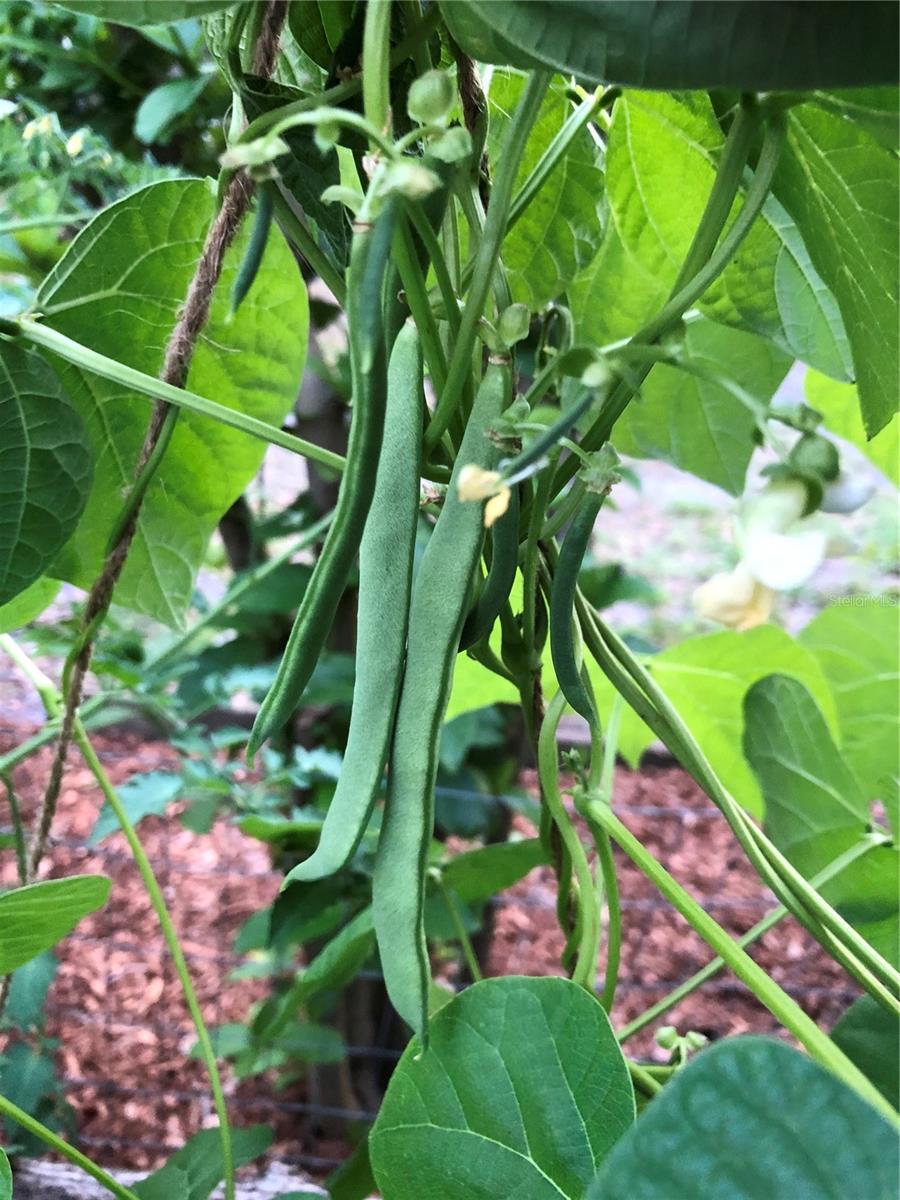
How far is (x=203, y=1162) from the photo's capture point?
1.84ft

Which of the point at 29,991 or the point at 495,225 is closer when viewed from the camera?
the point at 495,225

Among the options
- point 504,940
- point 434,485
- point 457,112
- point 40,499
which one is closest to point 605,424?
point 434,485

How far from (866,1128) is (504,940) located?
152cm

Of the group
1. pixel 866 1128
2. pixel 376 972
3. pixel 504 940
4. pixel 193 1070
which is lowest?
pixel 193 1070

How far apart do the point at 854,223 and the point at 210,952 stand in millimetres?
1558

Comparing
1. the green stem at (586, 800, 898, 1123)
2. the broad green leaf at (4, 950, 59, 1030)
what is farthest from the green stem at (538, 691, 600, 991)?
the broad green leaf at (4, 950, 59, 1030)

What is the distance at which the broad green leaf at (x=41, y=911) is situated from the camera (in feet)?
1.38

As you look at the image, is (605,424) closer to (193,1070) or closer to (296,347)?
(296,347)

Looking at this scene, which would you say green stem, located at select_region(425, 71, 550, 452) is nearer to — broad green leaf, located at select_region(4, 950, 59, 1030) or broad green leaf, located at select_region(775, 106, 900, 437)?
broad green leaf, located at select_region(775, 106, 900, 437)

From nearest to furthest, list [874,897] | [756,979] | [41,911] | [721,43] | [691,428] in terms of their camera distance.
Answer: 1. [721,43]
2. [756,979]
3. [41,911]
4. [874,897]
5. [691,428]

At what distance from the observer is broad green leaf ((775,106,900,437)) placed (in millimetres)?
339

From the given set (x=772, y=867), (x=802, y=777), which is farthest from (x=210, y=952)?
(x=772, y=867)

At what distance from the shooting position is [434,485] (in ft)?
1.14

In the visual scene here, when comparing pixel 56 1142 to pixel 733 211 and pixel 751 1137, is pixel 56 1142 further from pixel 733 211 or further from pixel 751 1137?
pixel 733 211
